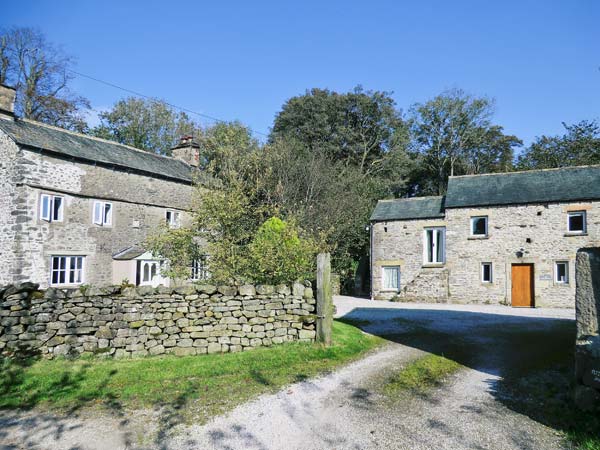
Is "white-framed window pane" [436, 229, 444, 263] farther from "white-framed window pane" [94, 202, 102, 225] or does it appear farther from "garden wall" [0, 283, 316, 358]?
"white-framed window pane" [94, 202, 102, 225]

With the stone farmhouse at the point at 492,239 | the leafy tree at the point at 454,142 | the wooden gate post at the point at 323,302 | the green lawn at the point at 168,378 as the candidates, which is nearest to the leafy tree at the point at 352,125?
the leafy tree at the point at 454,142

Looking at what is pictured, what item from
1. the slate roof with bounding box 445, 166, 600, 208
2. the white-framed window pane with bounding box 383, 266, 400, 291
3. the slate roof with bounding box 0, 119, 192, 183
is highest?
the slate roof with bounding box 0, 119, 192, 183

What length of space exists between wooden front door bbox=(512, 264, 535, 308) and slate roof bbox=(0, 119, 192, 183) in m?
19.2

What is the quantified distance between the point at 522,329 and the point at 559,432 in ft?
30.0

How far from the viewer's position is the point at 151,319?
976cm

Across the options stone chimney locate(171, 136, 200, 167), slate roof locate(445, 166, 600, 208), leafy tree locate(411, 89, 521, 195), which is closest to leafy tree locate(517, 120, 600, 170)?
leafy tree locate(411, 89, 521, 195)

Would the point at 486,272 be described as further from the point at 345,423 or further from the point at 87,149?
the point at 87,149

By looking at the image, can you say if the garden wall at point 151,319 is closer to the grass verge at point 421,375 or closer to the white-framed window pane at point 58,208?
the grass verge at point 421,375

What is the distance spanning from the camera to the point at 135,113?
38.5 meters

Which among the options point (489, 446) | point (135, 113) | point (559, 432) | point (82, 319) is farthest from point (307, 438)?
point (135, 113)

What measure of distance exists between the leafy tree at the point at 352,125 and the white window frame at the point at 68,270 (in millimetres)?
22285

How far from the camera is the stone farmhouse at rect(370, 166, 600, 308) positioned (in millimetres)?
20969

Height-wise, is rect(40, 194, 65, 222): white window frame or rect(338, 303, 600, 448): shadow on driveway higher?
rect(40, 194, 65, 222): white window frame

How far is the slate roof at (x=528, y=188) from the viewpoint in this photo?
21.1 meters
